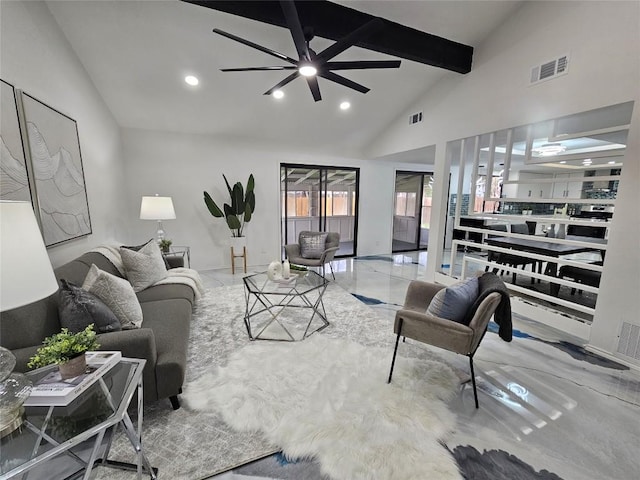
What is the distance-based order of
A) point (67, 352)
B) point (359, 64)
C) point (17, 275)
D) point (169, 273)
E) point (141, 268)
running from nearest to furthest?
point (17, 275)
point (67, 352)
point (359, 64)
point (141, 268)
point (169, 273)

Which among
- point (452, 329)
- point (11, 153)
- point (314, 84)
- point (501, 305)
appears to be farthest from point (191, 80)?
point (501, 305)

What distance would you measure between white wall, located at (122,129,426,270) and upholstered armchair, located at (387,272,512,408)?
4.09 metres

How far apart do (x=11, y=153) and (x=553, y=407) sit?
4099mm

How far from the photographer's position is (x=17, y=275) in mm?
911

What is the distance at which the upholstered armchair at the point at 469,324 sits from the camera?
187 cm

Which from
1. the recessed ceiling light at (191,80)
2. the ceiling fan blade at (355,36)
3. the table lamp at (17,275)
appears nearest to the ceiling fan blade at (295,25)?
the ceiling fan blade at (355,36)

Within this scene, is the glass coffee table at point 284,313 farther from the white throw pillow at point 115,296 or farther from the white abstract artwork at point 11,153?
Result: the white abstract artwork at point 11,153

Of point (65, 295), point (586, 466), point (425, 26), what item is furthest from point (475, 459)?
point (425, 26)

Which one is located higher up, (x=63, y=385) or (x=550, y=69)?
(x=550, y=69)

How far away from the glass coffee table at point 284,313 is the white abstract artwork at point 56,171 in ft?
5.53

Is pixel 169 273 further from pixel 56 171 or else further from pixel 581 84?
pixel 581 84

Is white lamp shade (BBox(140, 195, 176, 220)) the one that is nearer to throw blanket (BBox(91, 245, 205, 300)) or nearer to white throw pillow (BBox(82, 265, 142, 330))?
throw blanket (BBox(91, 245, 205, 300))

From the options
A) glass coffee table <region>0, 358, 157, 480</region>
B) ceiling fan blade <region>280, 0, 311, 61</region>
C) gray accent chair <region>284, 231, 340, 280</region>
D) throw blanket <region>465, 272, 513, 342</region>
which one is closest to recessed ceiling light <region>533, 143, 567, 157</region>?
gray accent chair <region>284, 231, 340, 280</region>

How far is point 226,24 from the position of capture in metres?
3.03
